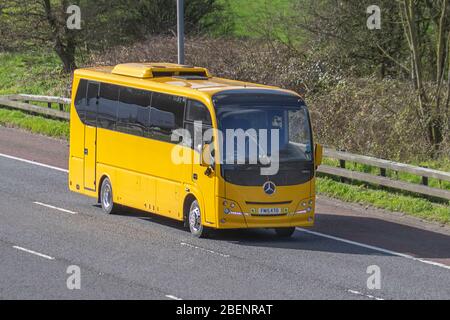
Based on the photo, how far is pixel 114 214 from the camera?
76.6 feet

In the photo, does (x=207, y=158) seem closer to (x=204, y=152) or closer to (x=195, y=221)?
(x=204, y=152)

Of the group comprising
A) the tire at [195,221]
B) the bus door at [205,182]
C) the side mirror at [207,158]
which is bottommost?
the tire at [195,221]

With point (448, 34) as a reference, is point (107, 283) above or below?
below

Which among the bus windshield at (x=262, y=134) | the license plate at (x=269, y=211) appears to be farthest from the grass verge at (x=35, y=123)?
the license plate at (x=269, y=211)

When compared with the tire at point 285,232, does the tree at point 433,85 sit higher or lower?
higher

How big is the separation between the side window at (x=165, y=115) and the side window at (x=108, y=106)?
1395 mm

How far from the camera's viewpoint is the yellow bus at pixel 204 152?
20.4m

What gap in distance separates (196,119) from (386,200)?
5.38 meters

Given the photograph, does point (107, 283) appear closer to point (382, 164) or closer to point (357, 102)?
point (382, 164)

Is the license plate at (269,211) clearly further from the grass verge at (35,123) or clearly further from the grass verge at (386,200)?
the grass verge at (35,123)

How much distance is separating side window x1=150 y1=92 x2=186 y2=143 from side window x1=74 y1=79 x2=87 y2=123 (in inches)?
105
